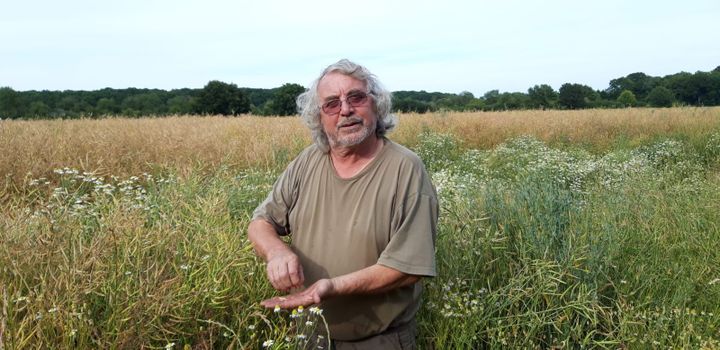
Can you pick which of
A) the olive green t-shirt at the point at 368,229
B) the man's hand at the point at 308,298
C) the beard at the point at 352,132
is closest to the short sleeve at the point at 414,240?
the olive green t-shirt at the point at 368,229

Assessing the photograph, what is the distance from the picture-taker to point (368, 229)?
88.4 inches

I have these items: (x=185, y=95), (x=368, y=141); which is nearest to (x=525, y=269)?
(x=368, y=141)

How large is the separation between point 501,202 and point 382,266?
2.14 meters

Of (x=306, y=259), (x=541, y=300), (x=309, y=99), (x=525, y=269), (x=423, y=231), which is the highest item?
(x=309, y=99)

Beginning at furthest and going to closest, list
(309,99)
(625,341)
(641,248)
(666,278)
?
(641,248) < (666,278) < (625,341) < (309,99)

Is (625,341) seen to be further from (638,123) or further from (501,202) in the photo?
(638,123)

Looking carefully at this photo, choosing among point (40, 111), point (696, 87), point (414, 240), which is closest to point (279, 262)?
point (414, 240)

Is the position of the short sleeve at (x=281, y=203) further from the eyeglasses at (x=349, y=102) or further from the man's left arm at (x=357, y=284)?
the man's left arm at (x=357, y=284)

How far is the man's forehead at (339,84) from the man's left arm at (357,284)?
76 centimetres

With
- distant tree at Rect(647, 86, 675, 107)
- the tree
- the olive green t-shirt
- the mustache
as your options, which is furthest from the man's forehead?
distant tree at Rect(647, 86, 675, 107)

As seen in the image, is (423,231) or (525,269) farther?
(525,269)

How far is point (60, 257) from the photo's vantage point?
2.14 m

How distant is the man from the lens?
6.99 feet

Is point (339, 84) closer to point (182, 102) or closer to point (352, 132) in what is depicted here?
point (352, 132)
